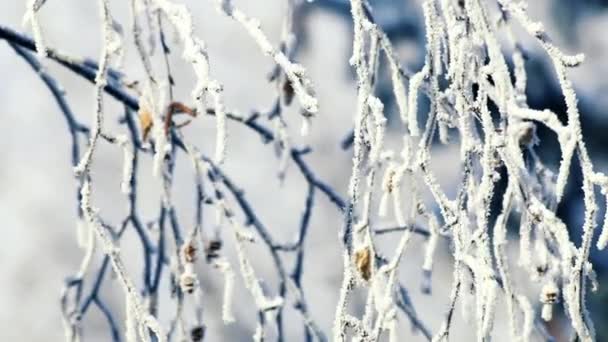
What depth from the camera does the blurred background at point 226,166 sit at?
537 cm

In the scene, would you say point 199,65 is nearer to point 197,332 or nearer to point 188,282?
point 188,282

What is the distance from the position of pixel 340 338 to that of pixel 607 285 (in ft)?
12.7

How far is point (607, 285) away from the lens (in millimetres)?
4676

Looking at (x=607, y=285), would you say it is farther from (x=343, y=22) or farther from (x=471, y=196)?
(x=471, y=196)

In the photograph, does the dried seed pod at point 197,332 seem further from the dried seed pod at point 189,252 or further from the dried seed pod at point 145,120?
the dried seed pod at point 145,120

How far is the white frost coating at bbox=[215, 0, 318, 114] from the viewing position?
0.90 meters

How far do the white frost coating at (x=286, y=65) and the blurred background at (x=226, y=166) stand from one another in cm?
400

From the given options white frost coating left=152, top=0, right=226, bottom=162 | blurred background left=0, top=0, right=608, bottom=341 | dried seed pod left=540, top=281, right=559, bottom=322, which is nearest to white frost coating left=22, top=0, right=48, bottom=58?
white frost coating left=152, top=0, right=226, bottom=162

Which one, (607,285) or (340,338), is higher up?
(607,285)

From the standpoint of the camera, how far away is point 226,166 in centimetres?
613

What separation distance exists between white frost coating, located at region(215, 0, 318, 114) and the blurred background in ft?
13.1

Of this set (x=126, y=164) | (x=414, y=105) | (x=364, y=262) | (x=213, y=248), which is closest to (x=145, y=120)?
(x=126, y=164)

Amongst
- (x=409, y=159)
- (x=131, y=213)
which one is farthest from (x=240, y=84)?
(x=409, y=159)

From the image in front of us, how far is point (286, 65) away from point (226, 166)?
5200 mm
